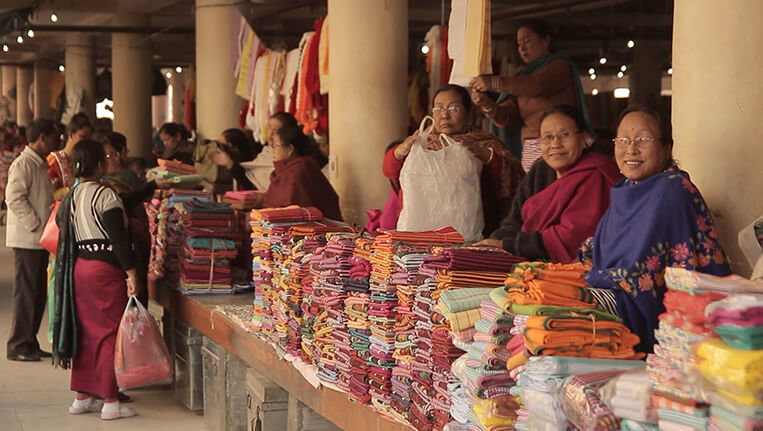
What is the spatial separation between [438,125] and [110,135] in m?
3.60

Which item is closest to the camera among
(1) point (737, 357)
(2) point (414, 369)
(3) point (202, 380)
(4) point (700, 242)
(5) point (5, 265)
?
(1) point (737, 357)

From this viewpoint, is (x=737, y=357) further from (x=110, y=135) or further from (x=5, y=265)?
(x=5, y=265)

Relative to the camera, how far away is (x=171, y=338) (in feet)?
25.3

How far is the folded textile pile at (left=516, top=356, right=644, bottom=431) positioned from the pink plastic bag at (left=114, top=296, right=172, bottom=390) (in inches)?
159

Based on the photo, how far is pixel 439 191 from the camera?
502 cm

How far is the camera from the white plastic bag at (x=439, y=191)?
16.4ft

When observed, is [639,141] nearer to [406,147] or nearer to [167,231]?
[406,147]

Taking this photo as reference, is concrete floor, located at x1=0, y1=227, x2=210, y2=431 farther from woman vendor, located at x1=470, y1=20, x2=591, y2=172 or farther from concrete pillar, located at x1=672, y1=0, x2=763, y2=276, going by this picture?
concrete pillar, located at x1=672, y1=0, x2=763, y2=276

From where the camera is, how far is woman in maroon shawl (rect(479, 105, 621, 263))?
4078 millimetres

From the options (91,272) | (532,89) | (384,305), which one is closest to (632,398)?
(384,305)

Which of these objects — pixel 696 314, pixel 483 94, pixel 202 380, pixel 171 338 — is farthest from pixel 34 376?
pixel 696 314

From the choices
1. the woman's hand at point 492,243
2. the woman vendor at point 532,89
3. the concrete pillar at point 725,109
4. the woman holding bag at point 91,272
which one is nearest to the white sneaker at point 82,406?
Result: the woman holding bag at point 91,272

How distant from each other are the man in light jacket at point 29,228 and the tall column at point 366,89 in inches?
94.8

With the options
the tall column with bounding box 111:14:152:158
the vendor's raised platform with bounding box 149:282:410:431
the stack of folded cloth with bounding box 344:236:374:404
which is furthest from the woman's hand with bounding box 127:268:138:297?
the tall column with bounding box 111:14:152:158
